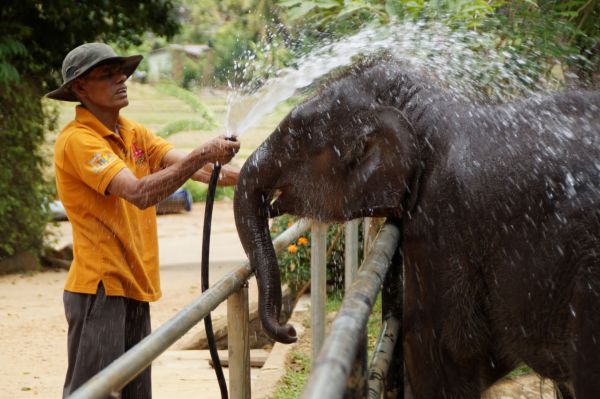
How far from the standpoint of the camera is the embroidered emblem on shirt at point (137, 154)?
413cm

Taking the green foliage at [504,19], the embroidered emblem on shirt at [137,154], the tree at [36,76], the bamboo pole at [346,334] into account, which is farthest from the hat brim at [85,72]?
the tree at [36,76]

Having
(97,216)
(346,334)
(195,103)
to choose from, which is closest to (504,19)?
(97,216)

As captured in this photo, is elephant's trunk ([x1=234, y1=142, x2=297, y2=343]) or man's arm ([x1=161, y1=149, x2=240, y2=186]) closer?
elephant's trunk ([x1=234, y1=142, x2=297, y2=343])

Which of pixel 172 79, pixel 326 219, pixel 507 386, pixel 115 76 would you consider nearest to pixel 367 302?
pixel 326 219

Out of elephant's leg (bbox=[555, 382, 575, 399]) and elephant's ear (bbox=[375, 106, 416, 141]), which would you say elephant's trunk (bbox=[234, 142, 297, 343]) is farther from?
elephant's leg (bbox=[555, 382, 575, 399])

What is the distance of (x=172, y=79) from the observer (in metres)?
29.5

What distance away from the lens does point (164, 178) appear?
3686mm

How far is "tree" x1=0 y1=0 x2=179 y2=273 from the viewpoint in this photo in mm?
11516

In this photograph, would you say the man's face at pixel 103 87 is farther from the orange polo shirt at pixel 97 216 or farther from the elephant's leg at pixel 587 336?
the elephant's leg at pixel 587 336

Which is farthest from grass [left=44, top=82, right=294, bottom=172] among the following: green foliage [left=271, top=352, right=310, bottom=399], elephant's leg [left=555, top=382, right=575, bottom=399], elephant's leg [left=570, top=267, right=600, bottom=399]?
elephant's leg [left=570, top=267, right=600, bottom=399]

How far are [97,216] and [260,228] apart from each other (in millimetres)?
714

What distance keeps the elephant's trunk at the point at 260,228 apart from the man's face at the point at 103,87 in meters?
0.70

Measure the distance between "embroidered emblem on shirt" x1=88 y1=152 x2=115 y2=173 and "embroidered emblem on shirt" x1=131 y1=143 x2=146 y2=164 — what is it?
1.36ft

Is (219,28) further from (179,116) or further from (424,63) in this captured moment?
(424,63)
